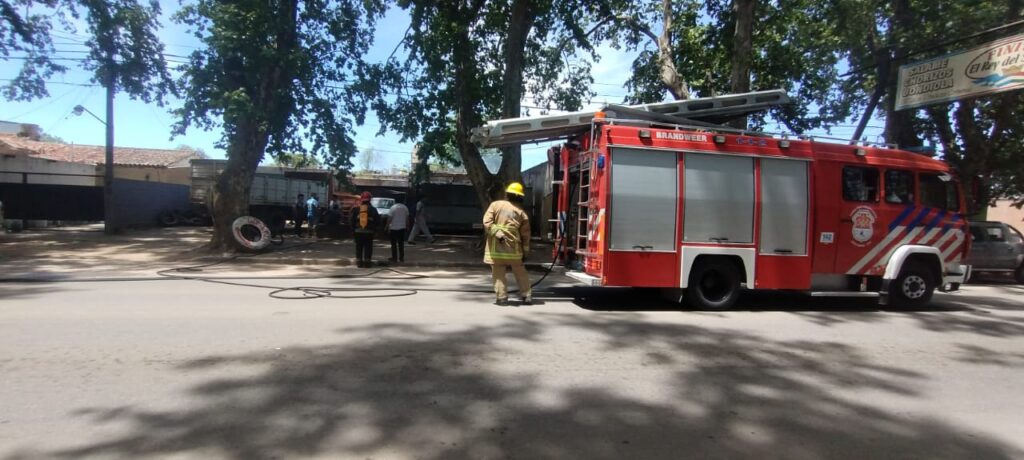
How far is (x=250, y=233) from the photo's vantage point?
1520 cm

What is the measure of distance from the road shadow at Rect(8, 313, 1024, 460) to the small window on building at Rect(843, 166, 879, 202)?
3.47m

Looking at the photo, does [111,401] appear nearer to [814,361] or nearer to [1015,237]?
[814,361]

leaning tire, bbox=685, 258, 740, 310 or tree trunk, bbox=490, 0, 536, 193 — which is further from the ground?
tree trunk, bbox=490, 0, 536, 193

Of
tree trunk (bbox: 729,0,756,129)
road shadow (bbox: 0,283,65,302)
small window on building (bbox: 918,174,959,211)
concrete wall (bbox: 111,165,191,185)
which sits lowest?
road shadow (bbox: 0,283,65,302)

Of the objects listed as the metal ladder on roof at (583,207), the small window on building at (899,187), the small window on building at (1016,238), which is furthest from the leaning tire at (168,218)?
the small window on building at (1016,238)

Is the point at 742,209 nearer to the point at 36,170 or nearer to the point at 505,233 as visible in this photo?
the point at 505,233

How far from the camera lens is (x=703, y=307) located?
8.25m

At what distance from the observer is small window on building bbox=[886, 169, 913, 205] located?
8.69 m

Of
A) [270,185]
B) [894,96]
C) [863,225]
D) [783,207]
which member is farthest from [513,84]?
[270,185]

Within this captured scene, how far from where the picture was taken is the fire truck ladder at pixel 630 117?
8516 mm

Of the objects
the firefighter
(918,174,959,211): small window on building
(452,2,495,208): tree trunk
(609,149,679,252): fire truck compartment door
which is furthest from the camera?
(452,2,495,208): tree trunk

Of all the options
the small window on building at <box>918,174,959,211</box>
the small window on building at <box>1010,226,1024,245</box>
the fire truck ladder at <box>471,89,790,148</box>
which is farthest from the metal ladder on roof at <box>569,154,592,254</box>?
the small window on building at <box>1010,226,1024,245</box>

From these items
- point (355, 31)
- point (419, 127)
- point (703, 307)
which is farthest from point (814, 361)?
point (355, 31)

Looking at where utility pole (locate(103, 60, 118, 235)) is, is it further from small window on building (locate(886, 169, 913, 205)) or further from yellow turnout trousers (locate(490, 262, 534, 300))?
small window on building (locate(886, 169, 913, 205))
